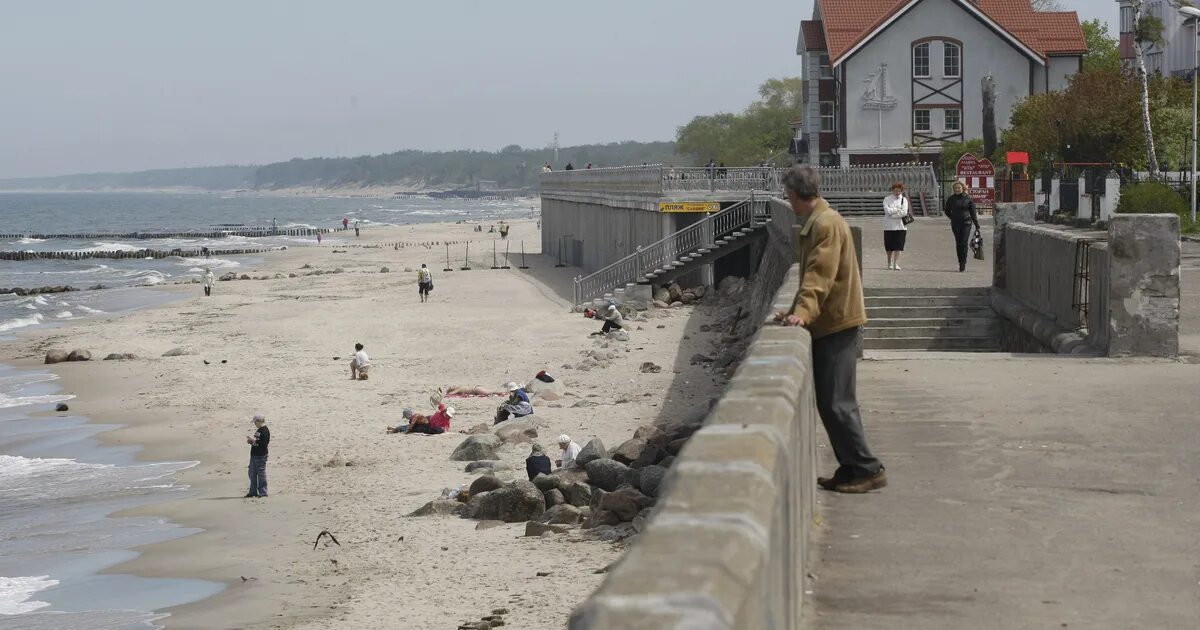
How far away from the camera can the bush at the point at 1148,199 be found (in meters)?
34.6

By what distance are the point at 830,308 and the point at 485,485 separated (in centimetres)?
959

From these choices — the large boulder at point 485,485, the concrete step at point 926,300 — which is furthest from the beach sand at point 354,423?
the concrete step at point 926,300

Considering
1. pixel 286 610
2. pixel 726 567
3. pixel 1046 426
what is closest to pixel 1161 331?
pixel 1046 426

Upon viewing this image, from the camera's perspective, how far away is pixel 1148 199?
34.8 metres

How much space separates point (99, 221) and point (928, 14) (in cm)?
14800

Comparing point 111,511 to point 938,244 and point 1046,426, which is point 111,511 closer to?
point 1046,426

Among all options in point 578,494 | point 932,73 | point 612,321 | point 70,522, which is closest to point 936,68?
point 932,73

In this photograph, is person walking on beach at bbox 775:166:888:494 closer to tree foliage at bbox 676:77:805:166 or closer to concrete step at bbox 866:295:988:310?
concrete step at bbox 866:295:988:310

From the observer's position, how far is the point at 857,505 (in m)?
8.13

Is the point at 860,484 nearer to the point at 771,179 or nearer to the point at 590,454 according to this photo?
the point at 590,454

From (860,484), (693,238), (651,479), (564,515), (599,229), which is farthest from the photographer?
(599,229)

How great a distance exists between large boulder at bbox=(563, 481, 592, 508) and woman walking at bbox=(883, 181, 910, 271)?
8601 millimetres

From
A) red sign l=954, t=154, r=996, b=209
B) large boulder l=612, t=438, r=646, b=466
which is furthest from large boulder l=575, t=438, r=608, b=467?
red sign l=954, t=154, r=996, b=209

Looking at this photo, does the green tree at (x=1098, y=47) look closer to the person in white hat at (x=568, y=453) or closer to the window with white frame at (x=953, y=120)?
the window with white frame at (x=953, y=120)
